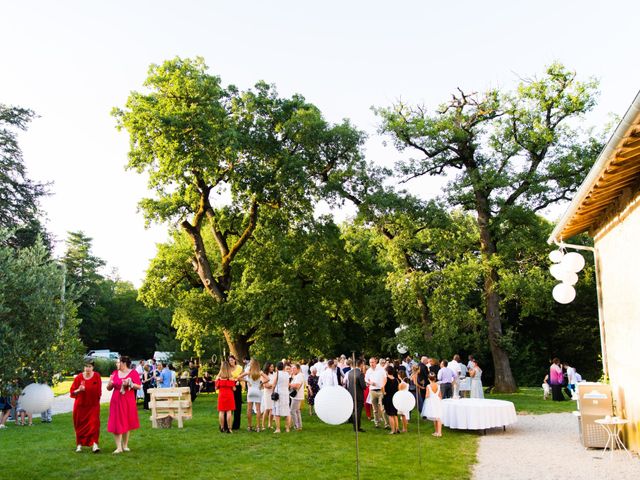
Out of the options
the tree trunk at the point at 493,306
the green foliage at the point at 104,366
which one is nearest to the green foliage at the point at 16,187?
the green foliage at the point at 104,366

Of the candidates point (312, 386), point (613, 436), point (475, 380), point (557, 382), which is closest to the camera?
point (613, 436)

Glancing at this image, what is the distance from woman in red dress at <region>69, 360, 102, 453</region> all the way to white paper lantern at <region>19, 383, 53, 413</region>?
183 centimetres

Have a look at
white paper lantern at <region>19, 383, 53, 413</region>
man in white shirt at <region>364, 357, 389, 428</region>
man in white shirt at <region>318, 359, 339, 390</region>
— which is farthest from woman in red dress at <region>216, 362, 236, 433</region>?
white paper lantern at <region>19, 383, 53, 413</region>

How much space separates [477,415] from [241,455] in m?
5.80

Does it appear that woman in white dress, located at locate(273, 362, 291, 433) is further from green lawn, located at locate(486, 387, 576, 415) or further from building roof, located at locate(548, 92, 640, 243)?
green lawn, located at locate(486, 387, 576, 415)

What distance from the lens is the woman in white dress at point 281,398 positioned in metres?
14.5

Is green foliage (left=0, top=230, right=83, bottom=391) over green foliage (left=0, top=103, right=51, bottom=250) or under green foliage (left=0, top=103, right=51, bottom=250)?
under

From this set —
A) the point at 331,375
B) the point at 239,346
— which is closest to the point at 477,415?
the point at 331,375

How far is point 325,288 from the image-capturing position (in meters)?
28.2

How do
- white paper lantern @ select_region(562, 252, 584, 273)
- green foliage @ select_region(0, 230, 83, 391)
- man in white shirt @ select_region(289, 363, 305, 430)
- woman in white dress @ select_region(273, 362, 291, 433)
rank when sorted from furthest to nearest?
1. man in white shirt @ select_region(289, 363, 305, 430)
2. woman in white dress @ select_region(273, 362, 291, 433)
3. white paper lantern @ select_region(562, 252, 584, 273)
4. green foliage @ select_region(0, 230, 83, 391)

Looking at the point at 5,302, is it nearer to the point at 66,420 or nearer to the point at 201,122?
the point at 66,420

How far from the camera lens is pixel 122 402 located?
1127cm

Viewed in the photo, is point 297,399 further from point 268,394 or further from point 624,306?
point 624,306

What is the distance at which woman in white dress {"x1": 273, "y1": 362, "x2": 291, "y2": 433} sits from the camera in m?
14.5
